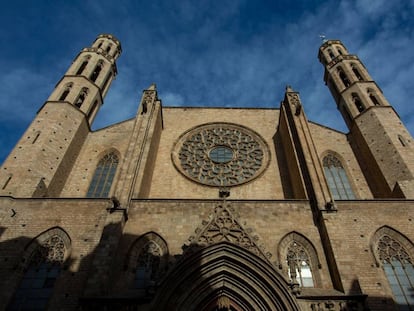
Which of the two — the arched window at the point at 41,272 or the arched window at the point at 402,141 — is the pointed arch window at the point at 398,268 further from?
the arched window at the point at 41,272

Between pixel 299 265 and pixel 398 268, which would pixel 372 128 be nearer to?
pixel 398 268

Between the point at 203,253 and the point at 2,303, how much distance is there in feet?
17.1

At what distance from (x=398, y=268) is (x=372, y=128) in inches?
280

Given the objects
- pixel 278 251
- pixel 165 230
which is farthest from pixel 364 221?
pixel 165 230

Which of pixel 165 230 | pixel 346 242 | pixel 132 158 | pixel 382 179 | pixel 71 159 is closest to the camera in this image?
pixel 346 242

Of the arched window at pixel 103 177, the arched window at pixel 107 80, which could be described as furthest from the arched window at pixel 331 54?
the arched window at pixel 103 177

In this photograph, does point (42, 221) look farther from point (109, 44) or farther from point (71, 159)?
point (109, 44)

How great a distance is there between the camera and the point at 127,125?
16.4m

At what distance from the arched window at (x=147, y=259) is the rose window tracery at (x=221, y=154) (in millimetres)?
4528

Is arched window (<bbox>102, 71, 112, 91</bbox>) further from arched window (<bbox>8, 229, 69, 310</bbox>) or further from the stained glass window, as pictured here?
the stained glass window

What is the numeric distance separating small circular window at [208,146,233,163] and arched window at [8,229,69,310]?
7.38 m

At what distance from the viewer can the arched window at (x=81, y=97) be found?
622 inches

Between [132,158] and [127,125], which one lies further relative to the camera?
[127,125]

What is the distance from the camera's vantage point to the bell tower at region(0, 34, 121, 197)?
11477 mm
